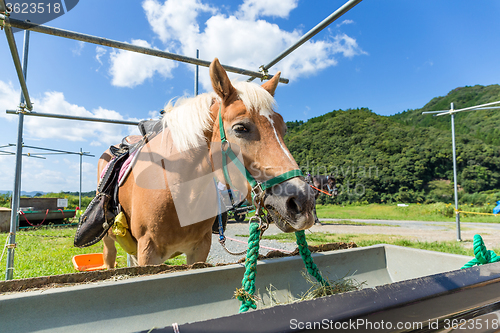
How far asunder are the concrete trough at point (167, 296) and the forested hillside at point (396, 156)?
2542 centimetres

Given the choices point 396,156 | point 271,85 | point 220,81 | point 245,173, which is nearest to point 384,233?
point 271,85

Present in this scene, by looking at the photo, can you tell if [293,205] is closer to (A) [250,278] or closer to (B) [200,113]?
(A) [250,278]

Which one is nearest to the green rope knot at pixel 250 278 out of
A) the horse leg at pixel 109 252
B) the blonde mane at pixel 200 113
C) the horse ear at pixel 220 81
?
the blonde mane at pixel 200 113

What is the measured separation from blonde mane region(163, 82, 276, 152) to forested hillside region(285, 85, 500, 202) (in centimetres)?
2608

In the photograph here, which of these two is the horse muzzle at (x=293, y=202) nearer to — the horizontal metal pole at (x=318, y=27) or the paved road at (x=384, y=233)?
the horizontal metal pole at (x=318, y=27)

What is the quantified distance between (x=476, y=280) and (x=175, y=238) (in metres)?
1.61

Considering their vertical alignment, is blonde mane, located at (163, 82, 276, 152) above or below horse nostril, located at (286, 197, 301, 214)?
above

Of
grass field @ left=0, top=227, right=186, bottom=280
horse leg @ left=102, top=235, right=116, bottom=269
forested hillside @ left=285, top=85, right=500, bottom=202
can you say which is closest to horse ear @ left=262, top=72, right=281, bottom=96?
horse leg @ left=102, top=235, right=116, bottom=269

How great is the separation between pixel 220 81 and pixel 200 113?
27 cm

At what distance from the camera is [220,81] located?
157 cm

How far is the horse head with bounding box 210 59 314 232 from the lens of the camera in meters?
1.19

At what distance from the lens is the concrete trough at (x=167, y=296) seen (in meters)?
1.20

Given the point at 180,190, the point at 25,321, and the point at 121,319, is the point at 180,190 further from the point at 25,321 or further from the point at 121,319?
the point at 25,321

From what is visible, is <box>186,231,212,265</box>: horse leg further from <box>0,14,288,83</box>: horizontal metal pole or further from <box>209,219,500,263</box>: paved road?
<box>209,219,500,263</box>: paved road
